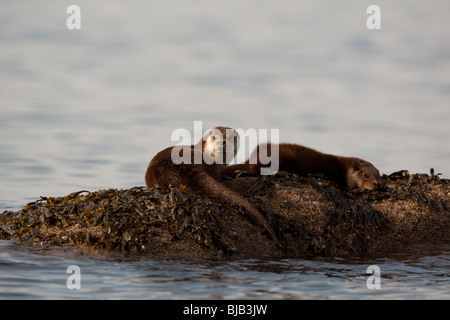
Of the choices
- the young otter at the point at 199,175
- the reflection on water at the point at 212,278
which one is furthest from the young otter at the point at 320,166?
the reflection on water at the point at 212,278

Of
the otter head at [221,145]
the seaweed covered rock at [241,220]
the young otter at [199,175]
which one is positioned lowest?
the seaweed covered rock at [241,220]

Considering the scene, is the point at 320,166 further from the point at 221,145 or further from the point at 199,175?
the point at 199,175

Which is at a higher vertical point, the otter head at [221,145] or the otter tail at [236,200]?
the otter head at [221,145]

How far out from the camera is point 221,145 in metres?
7.77

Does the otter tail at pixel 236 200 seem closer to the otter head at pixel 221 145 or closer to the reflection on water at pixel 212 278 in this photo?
the reflection on water at pixel 212 278

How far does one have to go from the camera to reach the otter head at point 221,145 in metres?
7.77

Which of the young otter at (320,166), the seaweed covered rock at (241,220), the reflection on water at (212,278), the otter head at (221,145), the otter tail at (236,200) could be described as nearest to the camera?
the reflection on water at (212,278)

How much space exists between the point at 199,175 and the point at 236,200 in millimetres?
515

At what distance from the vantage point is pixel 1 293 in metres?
5.40

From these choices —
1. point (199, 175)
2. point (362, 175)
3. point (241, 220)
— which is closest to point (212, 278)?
point (241, 220)

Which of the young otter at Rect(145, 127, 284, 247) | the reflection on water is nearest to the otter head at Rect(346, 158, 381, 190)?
the reflection on water

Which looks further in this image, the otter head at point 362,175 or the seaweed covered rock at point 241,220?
the otter head at point 362,175
